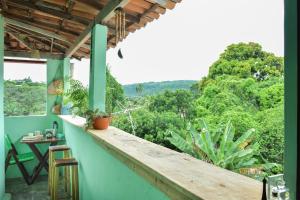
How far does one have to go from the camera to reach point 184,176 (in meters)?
1.14

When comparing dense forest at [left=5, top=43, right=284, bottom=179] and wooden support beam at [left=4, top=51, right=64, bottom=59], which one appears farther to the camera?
wooden support beam at [left=4, top=51, right=64, bottom=59]

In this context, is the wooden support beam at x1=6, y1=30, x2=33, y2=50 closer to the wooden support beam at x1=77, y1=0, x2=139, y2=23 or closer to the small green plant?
the small green plant

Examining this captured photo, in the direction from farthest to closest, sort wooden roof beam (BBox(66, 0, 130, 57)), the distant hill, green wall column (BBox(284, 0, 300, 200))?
the distant hill
wooden roof beam (BBox(66, 0, 130, 57))
green wall column (BBox(284, 0, 300, 200))

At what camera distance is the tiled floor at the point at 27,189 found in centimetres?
395

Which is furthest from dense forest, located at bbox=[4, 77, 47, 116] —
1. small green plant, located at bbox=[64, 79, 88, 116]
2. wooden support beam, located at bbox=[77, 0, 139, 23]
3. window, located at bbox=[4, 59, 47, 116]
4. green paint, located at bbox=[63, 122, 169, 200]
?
wooden support beam, located at bbox=[77, 0, 139, 23]

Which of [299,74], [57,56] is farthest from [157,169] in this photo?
[57,56]

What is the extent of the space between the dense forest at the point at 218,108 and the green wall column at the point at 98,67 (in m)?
0.21

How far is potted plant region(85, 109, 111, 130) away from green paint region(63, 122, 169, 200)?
159 mm

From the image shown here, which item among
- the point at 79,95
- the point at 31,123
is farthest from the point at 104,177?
the point at 31,123

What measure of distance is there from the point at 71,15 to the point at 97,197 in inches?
88.5

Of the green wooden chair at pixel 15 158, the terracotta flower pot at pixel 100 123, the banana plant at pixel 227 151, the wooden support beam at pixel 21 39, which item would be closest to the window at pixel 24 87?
the wooden support beam at pixel 21 39

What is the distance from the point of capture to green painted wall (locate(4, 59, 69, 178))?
16.5 ft

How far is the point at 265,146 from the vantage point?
2678mm

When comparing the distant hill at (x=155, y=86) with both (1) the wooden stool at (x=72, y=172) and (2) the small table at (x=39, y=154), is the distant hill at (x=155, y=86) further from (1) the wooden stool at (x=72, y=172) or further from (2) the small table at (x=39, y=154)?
(2) the small table at (x=39, y=154)
